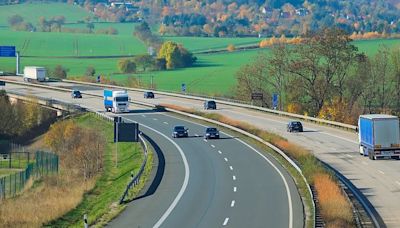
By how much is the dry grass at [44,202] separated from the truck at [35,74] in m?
77.8

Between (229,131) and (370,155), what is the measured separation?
890 inches

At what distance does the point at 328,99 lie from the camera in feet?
357

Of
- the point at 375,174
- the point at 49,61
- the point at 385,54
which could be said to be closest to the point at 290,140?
the point at 375,174

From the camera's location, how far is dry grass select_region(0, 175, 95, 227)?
43.3 metres

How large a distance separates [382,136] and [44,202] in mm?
21400

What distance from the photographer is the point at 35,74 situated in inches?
5551

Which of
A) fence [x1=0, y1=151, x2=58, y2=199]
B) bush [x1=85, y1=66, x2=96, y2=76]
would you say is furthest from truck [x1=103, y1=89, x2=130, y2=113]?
bush [x1=85, y1=66, x2=96, y2=76]

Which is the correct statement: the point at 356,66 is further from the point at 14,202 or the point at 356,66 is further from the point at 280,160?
the point at 14,202

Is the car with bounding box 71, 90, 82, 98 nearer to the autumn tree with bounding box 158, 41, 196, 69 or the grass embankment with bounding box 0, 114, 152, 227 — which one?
the grass embankment with bounding box 0, 114, 152, 227

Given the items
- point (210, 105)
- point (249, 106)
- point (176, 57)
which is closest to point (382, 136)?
point (249, 106)

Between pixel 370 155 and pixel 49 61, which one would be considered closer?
pixel 370 155

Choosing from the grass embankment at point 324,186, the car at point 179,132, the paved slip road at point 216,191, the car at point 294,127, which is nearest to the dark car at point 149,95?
the car at point 294,127

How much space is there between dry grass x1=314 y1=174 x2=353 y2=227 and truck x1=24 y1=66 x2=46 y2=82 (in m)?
98.3

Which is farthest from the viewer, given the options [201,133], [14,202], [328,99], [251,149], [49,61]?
[49,61]
